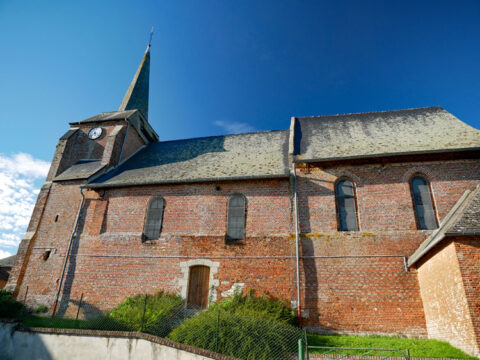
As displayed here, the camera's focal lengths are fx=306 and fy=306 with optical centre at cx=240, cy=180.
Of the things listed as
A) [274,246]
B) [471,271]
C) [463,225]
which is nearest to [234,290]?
[274,246]

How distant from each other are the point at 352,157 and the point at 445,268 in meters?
5.38

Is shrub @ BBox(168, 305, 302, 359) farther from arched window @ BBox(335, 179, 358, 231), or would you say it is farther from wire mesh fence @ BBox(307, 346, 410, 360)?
arched window @ BBox(335, 179, 358, 231)

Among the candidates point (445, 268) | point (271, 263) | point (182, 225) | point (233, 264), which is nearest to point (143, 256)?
point (182, 225)

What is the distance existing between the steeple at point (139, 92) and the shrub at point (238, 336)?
17.7m

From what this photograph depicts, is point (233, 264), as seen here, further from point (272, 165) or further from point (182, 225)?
point (272, 165)

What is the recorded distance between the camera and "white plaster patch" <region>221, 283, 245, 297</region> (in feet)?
39.0

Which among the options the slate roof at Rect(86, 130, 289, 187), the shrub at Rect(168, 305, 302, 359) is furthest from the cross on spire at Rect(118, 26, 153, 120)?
the shrub at Rect(168, 305, 302, 359)

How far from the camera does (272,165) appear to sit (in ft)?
47.3

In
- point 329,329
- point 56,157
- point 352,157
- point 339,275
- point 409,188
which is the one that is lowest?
point 329,329

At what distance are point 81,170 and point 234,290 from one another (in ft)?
36.2

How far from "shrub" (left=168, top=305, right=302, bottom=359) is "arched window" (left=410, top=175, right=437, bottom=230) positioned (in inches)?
269

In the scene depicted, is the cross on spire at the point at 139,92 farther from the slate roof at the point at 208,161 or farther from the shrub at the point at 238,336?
the shrub at the point at 238,336

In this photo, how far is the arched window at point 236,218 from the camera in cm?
1316

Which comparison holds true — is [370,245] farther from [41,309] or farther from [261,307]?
[41,309]
